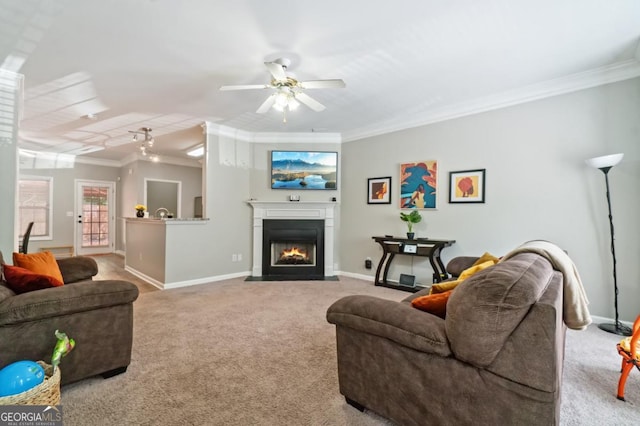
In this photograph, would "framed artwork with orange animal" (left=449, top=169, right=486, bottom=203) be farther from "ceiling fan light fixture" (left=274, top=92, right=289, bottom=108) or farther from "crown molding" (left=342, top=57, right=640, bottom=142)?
"ceiling fan light fixture" (left=274, top=92, right=289, bottom=108)

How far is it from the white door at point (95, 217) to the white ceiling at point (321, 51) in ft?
12.8

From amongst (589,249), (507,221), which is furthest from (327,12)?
(589,249)

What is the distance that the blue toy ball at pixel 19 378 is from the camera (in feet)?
4.09

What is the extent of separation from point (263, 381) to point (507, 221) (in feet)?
10.5

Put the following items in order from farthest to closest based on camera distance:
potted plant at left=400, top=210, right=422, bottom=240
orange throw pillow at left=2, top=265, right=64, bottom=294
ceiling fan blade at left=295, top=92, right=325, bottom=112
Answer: potted plant at left=400, top=210, right=422, bottom=240, ceiling fan blade at left=295, top=92, right=325, bottom=112, orange throw pillow at left=2, top=265, right=64, bottom=294

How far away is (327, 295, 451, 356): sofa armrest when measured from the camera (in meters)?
1.24

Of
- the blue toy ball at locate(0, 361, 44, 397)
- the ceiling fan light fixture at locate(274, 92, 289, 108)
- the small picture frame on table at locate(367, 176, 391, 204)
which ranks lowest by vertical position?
the blue toy ball at locate(0, 361, 44, 397)

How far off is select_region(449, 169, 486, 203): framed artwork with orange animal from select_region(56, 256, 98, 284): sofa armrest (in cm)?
412

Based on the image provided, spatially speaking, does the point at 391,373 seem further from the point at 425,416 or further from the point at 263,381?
the point at 263,381

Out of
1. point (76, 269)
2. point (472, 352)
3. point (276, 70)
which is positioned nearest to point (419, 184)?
point (276, 70)

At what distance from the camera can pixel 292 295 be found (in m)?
3.80

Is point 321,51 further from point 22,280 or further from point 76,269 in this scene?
point 76,269

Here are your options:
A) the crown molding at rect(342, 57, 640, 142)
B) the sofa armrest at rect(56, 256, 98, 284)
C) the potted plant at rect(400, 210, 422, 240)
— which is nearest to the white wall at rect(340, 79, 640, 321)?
the crown molding at rect(342, 57, 640, 142)

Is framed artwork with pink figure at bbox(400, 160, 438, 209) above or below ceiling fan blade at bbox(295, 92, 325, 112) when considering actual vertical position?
below
